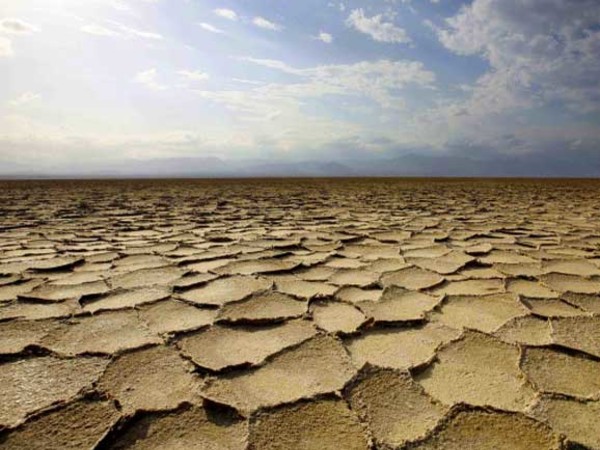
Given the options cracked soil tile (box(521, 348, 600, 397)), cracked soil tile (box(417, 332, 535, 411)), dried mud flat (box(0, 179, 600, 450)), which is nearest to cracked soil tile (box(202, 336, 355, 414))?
dried mud flat (box(0, 179, 600, 450))

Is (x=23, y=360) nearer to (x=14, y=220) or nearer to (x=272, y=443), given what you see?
(x=272, y=443)

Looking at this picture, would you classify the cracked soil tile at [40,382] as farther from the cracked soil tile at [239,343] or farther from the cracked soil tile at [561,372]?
the cracked soil tile at [561,372]

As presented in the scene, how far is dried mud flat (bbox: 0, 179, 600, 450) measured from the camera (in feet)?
2.88

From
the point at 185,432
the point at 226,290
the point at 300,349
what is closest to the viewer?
the point at 185,432

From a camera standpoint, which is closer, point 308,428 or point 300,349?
point 308,428

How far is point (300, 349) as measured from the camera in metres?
1.20

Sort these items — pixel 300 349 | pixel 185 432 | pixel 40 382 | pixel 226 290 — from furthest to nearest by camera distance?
pixel 226 290, pixel 300 349, pixel 40 382, pixel 185 432

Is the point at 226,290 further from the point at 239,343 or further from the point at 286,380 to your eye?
the point at 286,380

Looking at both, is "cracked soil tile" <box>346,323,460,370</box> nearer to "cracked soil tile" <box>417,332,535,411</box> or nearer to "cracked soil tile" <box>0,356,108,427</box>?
→ "cracked soil tile" <box>417,332,535,411</box>

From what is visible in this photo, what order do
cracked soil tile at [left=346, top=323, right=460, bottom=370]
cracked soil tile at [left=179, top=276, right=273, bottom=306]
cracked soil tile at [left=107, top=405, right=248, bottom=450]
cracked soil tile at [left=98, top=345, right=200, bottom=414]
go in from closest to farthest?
cracked soil tile at [left=107, top=405, right=248, bottom=450], cracked soil tile at [left=98, top=345, right=200, bottom=414], cracked soil tile at [left=346, top=323, right=460, bottom=370], cracked soil tile at [left=179, top=276, right=273, bottom=306]

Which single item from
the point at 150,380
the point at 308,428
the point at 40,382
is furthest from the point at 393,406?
the point at 40,382

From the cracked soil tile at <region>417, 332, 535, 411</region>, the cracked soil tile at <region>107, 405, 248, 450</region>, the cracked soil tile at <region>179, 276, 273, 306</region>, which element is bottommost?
the cracked soil tile at <region>107, 405, 248, 450</region>

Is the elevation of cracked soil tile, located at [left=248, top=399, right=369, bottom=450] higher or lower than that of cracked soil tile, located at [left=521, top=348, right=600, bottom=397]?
lower

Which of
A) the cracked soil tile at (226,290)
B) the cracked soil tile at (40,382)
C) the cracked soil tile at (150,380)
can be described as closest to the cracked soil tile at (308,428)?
the cracked soil tile at (150,380)
